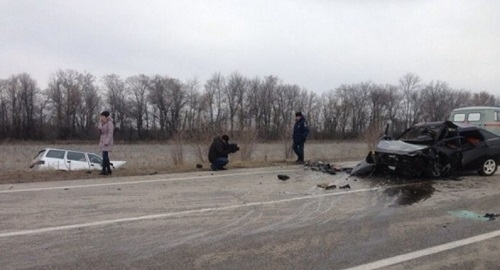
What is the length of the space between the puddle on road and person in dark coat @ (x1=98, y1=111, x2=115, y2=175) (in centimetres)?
716

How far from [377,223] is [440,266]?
1.82 meters

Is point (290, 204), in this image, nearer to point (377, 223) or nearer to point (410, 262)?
point (377, 223)

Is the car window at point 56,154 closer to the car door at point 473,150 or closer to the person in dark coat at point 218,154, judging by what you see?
the person in dark coat at point 218,154

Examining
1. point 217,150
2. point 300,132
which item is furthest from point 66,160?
point 300,132

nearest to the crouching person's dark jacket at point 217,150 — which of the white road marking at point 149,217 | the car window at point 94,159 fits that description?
the white road marking at point 149,217

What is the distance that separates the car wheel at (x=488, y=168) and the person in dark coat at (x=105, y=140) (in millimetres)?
10268

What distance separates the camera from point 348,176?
11414 millimetres

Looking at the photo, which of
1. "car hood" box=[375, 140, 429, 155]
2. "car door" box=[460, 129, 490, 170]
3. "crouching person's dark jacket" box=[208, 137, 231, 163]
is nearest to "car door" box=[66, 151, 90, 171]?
"crouching person's dark jacket" box=[208, 137, 231, 163]

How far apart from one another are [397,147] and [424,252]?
6303mm

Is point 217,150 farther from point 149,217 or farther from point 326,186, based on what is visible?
point 149,217

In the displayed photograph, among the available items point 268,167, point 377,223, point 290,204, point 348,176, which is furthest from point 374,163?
point 377,223

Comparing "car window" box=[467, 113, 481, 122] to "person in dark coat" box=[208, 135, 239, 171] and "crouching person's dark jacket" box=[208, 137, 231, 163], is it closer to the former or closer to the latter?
"person in dark coat" box=[208, 135, 239, 171]

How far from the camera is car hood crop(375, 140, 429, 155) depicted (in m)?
10.6

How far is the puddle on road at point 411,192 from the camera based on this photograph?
809cm
